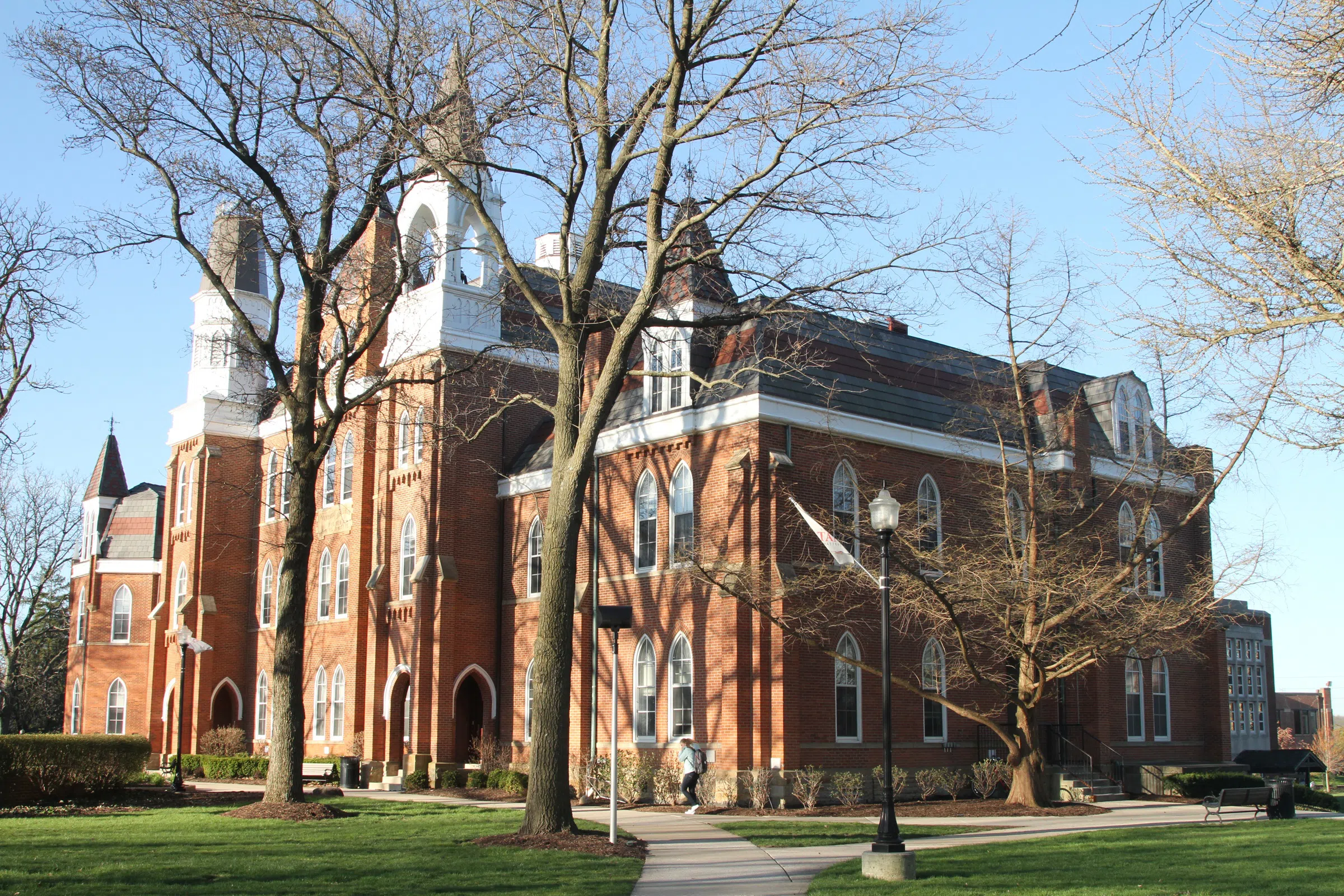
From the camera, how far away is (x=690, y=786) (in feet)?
74.5

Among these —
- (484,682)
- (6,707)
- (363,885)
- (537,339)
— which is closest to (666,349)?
(537,339)

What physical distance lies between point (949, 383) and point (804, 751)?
11082 millimetres

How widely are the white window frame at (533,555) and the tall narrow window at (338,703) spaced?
6933mm

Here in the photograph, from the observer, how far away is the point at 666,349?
27250mm

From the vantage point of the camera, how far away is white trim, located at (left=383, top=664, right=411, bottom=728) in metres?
31.0

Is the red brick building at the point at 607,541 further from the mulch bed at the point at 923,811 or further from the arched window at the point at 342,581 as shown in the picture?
the mulch bed at the point at 923,811

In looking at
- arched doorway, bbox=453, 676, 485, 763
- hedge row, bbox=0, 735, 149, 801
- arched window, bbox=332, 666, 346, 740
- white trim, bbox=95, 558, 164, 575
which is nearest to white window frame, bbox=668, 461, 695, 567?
arched doorway, bbox=453, 676, 485, 763

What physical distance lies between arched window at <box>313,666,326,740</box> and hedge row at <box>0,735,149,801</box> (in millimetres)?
9797

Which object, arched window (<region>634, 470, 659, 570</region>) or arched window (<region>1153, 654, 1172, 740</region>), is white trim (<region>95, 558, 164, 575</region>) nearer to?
arched window (<region>634, 470, 659, 570</region>)

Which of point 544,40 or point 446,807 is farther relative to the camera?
point 446,807

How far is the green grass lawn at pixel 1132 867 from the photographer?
11.5m

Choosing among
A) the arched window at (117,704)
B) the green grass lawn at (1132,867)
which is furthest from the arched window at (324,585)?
the green grass lawn at (1132,867)

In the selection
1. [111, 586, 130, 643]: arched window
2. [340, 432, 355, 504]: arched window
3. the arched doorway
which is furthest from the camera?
[111, 586, 130, 643]: arched window

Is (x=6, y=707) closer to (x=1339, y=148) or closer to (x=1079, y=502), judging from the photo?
(x=1079, y=502)
